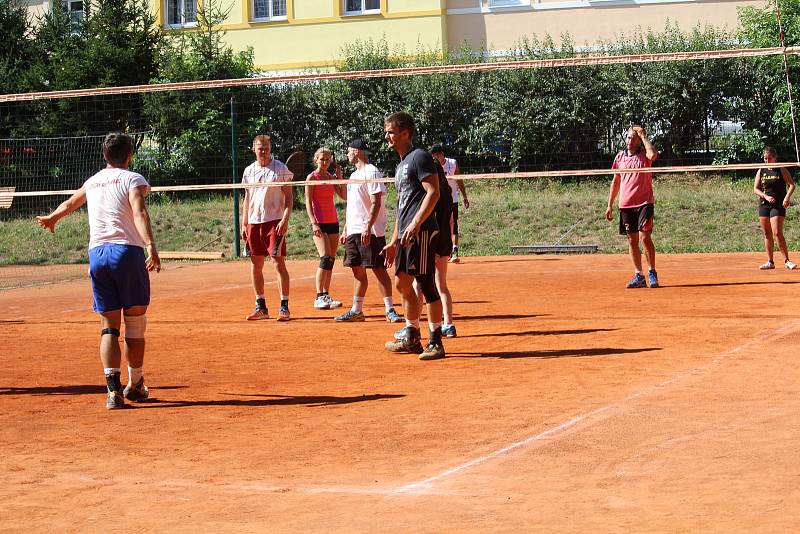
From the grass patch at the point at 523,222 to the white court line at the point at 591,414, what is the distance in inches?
503

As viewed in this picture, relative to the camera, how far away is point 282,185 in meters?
13.2

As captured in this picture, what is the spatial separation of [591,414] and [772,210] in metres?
11.1

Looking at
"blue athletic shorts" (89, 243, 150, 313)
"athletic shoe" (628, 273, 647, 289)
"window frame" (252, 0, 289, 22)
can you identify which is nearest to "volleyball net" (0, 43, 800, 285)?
"athletic shoe" (628, 273, 647, 289)

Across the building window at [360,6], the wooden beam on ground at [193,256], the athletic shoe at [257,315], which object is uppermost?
the building window at [360,6]

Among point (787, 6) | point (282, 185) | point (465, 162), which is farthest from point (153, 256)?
point (787, 6)

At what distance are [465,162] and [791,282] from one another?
24.3ft

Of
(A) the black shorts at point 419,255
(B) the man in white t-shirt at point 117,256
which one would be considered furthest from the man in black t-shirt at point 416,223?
(B) the man in white t-shirt at point 117,256

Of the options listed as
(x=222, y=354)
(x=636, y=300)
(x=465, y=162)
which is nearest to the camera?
(x=222, y=354)

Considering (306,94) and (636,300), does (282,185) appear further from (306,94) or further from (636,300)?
(306,94)

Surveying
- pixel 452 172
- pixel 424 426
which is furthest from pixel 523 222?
pixel 424 426

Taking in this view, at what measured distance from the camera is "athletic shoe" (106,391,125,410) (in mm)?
8719

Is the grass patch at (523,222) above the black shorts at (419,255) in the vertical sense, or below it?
below

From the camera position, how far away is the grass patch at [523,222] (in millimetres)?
24906

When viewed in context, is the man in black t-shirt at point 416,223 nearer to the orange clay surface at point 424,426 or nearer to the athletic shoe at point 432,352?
the athletic shoe at point 432,352
